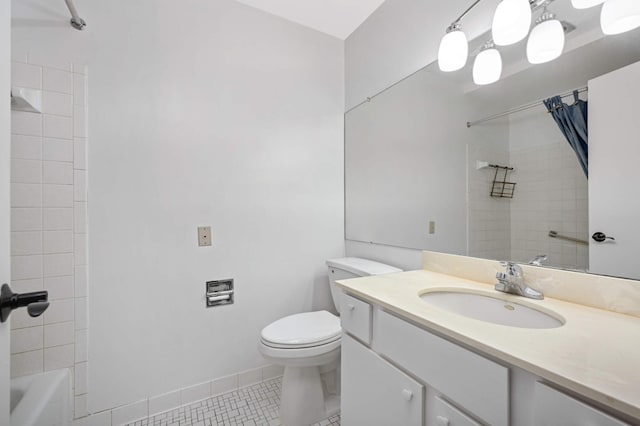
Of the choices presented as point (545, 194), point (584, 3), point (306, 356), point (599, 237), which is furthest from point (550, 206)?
point (306, 356)

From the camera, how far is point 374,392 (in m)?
0.90

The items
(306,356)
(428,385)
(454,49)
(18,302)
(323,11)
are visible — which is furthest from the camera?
(323,11)

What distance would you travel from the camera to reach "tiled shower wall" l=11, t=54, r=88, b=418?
1.17 meters

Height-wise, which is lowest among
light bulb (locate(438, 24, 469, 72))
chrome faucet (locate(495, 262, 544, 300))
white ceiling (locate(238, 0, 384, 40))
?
chrome faucet (locate(495, 262, 544, 300))

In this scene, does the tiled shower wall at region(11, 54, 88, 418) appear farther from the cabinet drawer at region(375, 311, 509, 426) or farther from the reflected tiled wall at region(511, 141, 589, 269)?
the reflected tiled wall at region(511, 141, 589, 269)

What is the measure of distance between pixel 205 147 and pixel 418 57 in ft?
4.28

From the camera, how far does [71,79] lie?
1.27 m

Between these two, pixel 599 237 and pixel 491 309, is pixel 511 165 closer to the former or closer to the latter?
pixel 599 237

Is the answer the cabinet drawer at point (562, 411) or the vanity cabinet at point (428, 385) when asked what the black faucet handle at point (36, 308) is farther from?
the cabinet drawer at point (562, 411)

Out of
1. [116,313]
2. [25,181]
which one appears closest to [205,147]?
[25,181]

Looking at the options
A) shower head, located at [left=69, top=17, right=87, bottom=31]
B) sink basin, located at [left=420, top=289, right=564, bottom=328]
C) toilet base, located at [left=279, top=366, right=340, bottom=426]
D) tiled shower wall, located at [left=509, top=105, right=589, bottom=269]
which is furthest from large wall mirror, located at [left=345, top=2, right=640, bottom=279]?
shower head, located at [left=69, top=17, right=87, bottom=31]

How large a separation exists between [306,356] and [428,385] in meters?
0.68

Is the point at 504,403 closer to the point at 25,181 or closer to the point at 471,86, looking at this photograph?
the point at 471,86

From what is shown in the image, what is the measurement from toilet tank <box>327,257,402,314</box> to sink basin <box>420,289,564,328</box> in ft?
1.39
